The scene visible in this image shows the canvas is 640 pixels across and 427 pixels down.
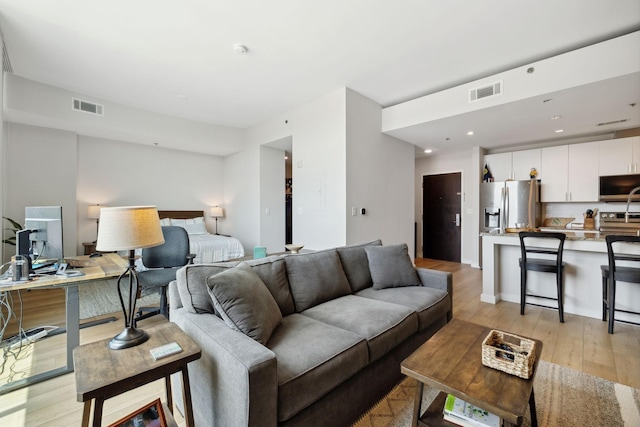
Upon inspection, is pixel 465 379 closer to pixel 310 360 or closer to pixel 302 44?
pixel 310 360

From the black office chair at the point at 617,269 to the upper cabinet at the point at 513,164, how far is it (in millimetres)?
2513

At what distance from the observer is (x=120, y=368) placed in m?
1.14

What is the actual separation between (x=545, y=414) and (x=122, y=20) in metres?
4.41

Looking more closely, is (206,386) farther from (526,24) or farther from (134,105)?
(134,105)

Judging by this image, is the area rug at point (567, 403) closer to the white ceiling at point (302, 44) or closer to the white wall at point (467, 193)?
the white ceiling at point (302, 44)

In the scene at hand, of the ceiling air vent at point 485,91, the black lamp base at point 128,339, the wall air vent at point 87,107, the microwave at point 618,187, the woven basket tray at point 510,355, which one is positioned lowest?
the woven basket tray at point 510,355

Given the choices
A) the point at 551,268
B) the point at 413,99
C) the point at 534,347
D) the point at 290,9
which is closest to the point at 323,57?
the point at 290,9

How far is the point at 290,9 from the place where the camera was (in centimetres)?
241

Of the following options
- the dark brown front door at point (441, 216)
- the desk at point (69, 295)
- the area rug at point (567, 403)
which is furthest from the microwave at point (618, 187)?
the desk at point (69, 295)

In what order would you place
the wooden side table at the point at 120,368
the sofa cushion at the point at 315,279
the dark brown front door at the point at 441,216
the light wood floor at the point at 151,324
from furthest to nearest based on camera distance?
1. the dark brown front door at the point at 441,216
2. the sofa cushion at the point at 315,279
3. the light wood floor at the point at 151,324
4. the wooden side table at the point at 120,368

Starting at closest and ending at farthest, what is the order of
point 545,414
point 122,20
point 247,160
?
point 545,414, point 122,20, point 247,160

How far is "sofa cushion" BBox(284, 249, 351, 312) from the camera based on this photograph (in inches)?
84.7

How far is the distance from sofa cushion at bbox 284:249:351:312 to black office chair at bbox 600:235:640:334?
8.30ft

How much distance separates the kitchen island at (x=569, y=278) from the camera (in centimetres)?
297
